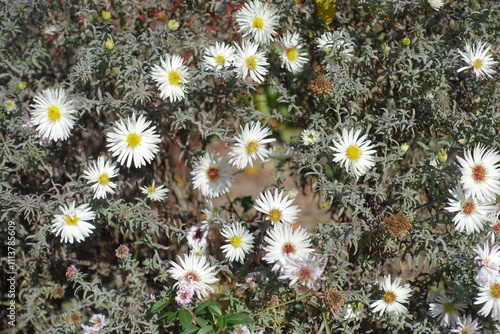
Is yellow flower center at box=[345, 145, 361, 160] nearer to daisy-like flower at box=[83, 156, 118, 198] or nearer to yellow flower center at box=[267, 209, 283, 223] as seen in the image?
yellow flower center at box=[267, 209, 283, 223]

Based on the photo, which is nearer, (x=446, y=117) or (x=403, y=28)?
(x=446, y=117)

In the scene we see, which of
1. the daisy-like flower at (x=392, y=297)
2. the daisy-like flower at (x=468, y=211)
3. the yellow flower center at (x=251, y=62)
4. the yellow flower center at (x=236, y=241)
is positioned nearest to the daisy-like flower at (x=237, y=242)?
the yellow flower center at (x=236, y=241)

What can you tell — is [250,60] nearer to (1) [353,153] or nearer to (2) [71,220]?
(1) [353,153]

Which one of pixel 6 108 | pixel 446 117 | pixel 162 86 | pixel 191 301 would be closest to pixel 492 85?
pixel 446 117

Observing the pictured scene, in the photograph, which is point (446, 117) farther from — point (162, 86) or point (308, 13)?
point (162, 86)

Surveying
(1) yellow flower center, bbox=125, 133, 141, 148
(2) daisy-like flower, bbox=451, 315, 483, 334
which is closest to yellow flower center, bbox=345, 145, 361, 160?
(2) daisy-like flower, bbox=451, 315, 483, 334

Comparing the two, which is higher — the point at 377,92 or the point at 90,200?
the point at 377,92
